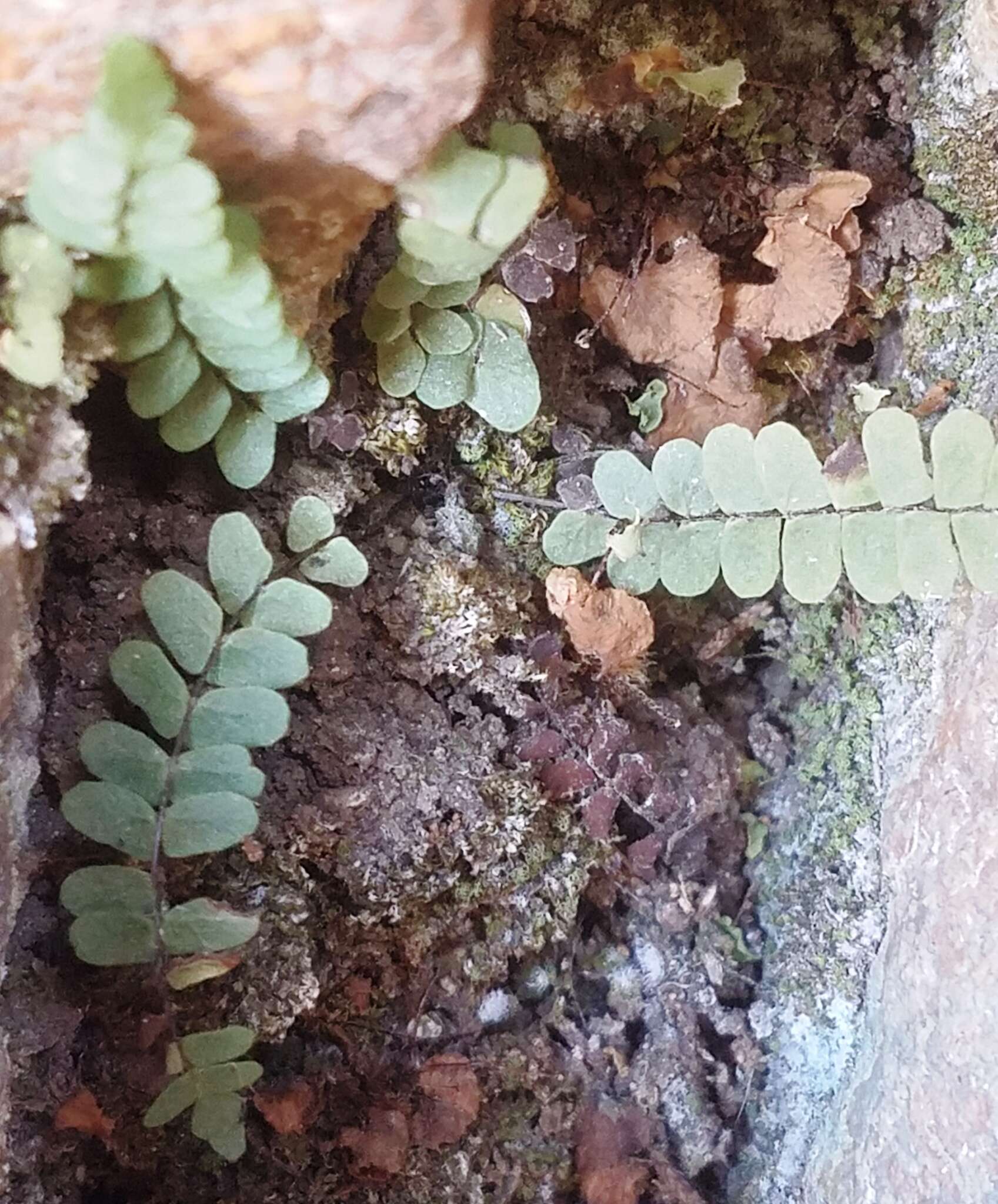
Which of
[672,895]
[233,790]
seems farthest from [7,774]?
[672,895]

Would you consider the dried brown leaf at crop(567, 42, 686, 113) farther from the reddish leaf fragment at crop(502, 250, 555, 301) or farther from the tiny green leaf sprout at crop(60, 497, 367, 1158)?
the tiny green leaf sprout at crop(60, 497, 367, 1158)

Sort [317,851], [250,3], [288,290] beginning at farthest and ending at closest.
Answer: [317,851], [288,290], [250,3]

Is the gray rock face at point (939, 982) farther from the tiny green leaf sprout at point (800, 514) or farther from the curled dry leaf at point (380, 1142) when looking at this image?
the curled dry leaf at point (380, 1142)

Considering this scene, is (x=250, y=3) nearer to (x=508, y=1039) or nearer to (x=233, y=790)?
(x=233, y=790)

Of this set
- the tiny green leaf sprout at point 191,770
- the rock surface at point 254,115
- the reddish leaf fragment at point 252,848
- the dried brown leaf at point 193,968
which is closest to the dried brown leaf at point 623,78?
Answer: the rock surface at point 254,115

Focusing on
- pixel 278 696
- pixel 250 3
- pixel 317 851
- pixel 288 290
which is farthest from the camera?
pixel 317 851

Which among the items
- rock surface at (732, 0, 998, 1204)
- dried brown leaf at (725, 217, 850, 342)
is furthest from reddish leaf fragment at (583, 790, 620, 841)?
dried brown leaf at (725, 217, 850, 342)

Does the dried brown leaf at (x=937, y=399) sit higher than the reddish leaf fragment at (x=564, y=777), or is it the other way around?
the dried brown leaf at (x=937, y=399)
